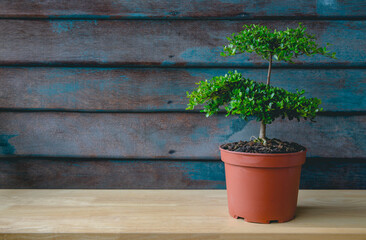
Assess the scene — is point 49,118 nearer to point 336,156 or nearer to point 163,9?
point 163,9

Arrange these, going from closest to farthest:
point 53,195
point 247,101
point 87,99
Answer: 1. point 247,101
2. point 53,195
3. point 87,99

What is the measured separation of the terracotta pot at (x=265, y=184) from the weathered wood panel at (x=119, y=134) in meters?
0.34

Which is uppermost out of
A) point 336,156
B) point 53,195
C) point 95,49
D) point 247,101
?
point 95,49

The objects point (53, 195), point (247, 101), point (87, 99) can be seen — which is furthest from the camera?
point (87, 99)

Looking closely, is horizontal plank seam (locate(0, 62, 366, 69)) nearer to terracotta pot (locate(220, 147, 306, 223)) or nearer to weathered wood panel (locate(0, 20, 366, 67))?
weathered wood panel (locate(0, 20, 366, 67))

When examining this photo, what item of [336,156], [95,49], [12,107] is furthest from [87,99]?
[336,156]

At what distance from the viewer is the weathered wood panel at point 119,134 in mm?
1253

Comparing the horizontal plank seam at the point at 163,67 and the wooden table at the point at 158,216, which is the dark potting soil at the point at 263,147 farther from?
the horizontal plank seam at the point at 163,67

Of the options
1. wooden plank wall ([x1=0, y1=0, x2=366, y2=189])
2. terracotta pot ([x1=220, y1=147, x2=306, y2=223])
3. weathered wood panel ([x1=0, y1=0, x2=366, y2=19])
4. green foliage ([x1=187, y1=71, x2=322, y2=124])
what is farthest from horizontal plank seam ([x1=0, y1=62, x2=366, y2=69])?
terracotta pot ([x1=220, y1=147, x2=306, y2=223])

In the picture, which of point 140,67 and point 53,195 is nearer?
point 53,195

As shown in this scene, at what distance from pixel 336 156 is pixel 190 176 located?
608 mm

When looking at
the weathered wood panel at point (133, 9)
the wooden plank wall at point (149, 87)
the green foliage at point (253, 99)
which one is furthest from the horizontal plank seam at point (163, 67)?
the green foliage at point (253, 99)

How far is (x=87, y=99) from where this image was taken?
49.2 inches

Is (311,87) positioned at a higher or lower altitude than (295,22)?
lower
